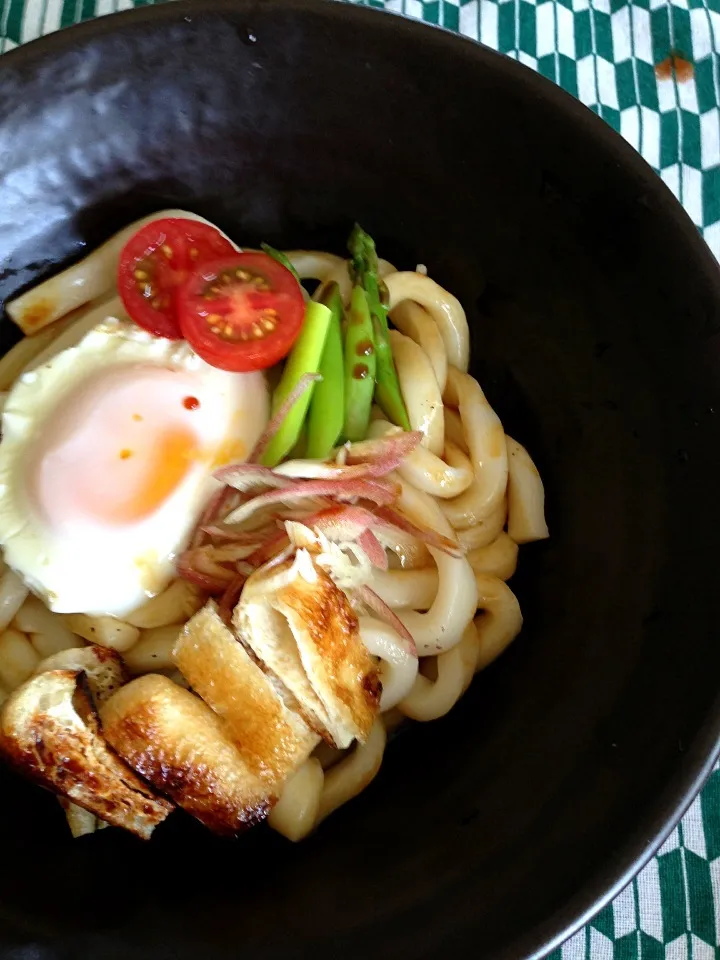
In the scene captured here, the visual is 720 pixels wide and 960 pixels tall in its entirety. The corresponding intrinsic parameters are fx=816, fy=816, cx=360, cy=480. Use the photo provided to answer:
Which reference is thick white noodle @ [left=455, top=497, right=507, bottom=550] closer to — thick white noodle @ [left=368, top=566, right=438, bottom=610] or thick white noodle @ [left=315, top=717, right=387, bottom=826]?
thick white noodle @ [left=368, top=566, right=438, bottom=610]

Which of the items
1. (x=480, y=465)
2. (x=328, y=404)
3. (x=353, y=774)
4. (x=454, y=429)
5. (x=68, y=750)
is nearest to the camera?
(x=68, y=750)

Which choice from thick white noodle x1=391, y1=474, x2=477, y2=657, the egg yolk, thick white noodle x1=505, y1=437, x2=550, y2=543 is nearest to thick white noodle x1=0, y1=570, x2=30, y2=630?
the egg yolk

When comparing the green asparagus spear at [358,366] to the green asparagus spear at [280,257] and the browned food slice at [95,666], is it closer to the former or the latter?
the green asparagus spear at [280,257]

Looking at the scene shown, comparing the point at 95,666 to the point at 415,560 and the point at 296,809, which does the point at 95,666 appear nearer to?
the point at 296,809

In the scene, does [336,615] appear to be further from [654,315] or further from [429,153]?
[429,153]

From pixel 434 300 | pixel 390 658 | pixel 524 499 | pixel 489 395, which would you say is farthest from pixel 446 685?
pixel 434 300

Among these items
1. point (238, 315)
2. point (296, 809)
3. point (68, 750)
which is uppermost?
point (238, 315)
